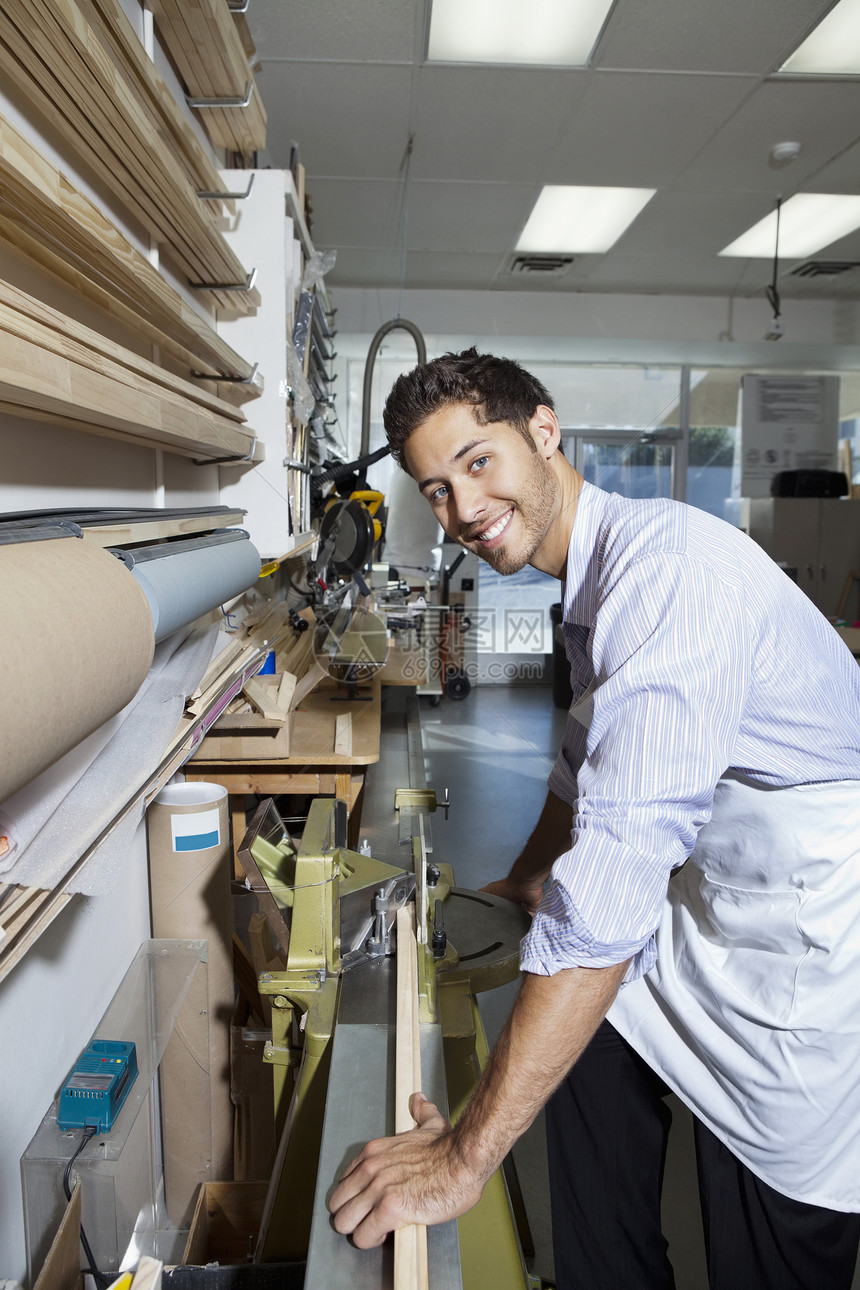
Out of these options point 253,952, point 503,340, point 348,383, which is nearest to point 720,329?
point 503,340

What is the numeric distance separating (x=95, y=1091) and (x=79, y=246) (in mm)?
1139

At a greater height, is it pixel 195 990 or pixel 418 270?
pixel 418 270

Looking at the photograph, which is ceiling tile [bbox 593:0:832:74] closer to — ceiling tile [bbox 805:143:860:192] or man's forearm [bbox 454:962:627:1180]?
ceiling tile [bbox 805:143:860:192]

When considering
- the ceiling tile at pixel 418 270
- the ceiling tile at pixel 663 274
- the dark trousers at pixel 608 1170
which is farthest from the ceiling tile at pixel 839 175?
the dark trousers at pixel 608 1170

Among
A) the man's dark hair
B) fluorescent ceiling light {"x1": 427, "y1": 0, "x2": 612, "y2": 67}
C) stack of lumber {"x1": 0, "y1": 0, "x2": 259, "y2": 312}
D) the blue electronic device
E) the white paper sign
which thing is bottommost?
the blue electronic device

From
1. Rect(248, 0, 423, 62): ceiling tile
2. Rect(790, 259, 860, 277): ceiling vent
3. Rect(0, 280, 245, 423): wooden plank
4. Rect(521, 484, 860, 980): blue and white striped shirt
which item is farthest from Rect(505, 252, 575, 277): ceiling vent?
Rect(521, 484, 860, 980): blue and white striped shirt

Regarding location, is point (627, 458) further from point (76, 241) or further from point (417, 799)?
point (76, 241)

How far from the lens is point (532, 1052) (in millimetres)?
756

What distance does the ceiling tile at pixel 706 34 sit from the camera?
2.59 meters

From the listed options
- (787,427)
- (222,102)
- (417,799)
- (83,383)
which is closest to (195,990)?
(417,799)

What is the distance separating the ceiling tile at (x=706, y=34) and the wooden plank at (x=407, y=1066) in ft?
9.54

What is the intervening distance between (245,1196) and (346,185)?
4.20m

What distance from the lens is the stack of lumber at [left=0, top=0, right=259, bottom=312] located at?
2.56ft

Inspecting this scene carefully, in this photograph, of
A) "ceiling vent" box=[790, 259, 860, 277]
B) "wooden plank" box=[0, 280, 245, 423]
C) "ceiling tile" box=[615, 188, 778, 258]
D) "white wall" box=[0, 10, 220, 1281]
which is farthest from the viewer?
"ceiling vent" box=[790, 259, 860, 277]
